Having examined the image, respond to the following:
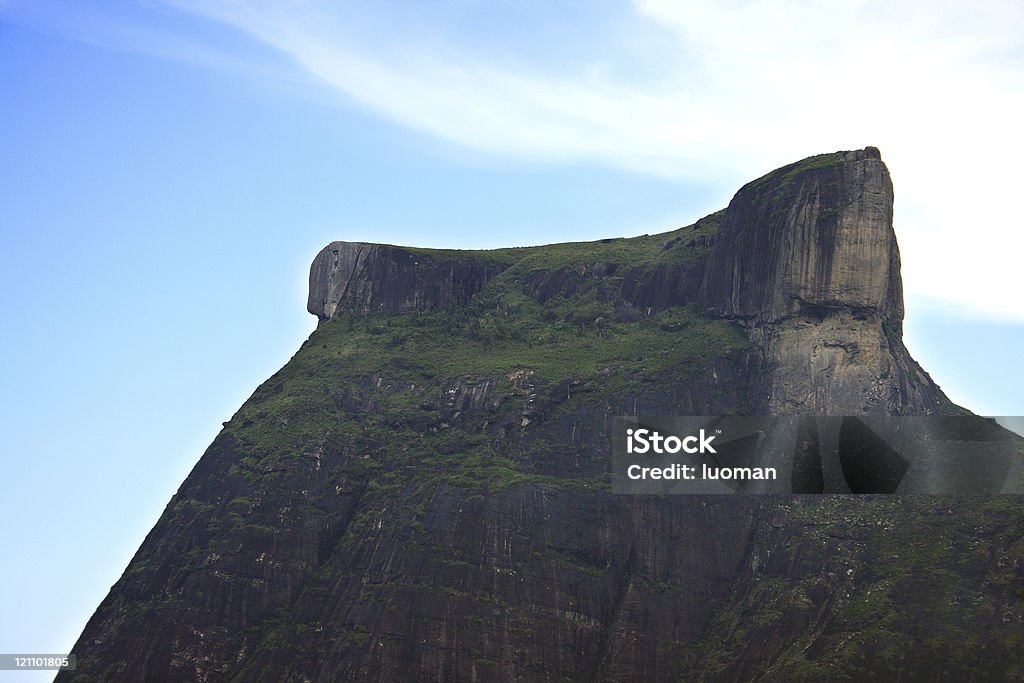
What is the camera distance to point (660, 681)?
144750mm

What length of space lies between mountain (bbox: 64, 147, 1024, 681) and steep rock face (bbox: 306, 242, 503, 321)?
307cm

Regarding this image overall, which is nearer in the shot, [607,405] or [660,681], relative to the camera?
[660,681]

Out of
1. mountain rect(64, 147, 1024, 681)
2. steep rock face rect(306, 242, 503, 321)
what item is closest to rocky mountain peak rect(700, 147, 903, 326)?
mountain rect(64, 147, 1024, 681)

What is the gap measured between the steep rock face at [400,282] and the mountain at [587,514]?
3.07m

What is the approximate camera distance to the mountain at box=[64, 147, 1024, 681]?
143m

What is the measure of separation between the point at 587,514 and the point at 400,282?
49.9 meters

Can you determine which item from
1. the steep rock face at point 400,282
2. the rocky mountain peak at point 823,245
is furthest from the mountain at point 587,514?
the steep rock face at point 400,282

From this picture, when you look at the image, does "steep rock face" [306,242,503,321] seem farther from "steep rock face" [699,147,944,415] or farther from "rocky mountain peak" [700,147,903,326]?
"steep rock face" [699,147,944,415]

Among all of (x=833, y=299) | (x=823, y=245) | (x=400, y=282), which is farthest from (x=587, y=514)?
(x=400, y=282)

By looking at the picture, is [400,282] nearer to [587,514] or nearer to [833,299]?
[587,514]

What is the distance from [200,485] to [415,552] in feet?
92.7

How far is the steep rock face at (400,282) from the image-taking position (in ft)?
643

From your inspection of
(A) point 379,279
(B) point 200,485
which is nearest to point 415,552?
(B) point 200,485

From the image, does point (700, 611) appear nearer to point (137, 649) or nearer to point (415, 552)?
point (415, 552)
